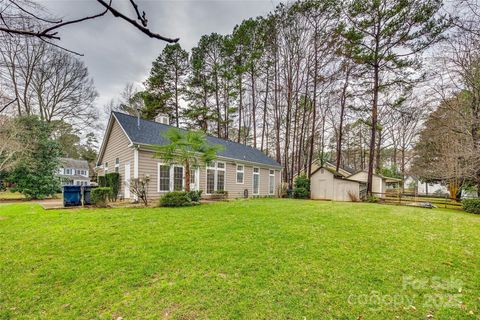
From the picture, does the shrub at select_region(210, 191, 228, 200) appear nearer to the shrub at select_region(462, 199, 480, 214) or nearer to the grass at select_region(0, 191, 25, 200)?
the grass at select_region(0, 191, 25, 200)

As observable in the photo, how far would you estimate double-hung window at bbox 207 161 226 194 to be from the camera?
13.4 metres

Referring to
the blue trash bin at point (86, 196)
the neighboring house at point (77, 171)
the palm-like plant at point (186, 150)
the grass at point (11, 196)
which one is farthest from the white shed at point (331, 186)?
the neighboring house at point (77, 171)

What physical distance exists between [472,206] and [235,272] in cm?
1530

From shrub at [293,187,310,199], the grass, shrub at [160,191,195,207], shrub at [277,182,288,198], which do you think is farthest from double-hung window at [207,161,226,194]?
the grass

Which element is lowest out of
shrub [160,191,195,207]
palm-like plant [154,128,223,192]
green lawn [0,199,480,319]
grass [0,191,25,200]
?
grass [0,191,25,200]

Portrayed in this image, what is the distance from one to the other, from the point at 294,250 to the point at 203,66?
21659 millimetres

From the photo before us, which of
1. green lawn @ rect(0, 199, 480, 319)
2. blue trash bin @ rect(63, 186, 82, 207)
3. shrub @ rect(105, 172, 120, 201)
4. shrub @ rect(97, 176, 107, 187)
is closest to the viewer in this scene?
green lawn @ rect(0, 199, 480, 319)

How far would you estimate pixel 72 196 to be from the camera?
30.0ft

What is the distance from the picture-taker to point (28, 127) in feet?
→ 46.8

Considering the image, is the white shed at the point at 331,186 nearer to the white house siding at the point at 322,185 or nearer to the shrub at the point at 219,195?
the white house siding at the point at 322,185

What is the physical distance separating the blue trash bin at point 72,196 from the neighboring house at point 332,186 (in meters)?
16.2

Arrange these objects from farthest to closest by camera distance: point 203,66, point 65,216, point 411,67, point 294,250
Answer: point 203,66
point 411,67
point 65,216
point 294,250

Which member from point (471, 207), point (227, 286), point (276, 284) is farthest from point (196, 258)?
point (471, 207)

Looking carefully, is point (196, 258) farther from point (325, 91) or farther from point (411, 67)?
point (325, 91)
